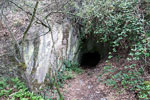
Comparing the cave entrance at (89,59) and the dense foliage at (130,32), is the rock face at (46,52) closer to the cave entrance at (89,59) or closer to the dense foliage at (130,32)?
the dense foliage at (130,32)

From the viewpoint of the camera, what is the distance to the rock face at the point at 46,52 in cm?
438

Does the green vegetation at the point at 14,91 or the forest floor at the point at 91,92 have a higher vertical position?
the green vegetation at the point at 14,91

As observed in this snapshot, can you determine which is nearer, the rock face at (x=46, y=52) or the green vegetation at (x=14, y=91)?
the green vegetation at (x=14, y=91)

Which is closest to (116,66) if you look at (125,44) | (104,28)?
(125,44)

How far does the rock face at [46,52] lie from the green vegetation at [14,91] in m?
0.35

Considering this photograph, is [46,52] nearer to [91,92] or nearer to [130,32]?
[91,92]

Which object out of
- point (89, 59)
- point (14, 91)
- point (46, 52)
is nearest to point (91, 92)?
point (46, 52)

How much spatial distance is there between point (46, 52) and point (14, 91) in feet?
6.77

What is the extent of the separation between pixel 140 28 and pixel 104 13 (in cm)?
178

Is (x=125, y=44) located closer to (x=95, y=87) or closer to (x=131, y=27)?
(x=131, y=27)

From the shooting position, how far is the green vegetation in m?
3.44

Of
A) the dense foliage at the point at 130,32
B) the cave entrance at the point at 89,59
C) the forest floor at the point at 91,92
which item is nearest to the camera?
the dense foliage at the point at 130,32

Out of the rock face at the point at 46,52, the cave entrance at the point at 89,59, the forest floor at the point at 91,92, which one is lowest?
the forest floor at the point at 91,92

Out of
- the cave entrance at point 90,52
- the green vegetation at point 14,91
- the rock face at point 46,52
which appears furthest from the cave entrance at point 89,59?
the green vegetation at point 14,91
